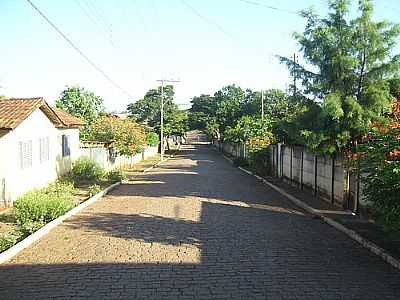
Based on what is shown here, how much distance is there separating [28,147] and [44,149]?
2499mm

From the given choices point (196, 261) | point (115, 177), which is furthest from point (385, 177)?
point (115, 177)

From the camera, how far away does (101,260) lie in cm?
755

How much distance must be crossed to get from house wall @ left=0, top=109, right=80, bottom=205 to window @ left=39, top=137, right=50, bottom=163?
175 millimetres

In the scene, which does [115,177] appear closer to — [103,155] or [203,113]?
[103,155]

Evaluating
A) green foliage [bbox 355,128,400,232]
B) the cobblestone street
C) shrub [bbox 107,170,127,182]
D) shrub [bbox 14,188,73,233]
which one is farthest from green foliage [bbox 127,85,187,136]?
green foliage [bbox 355,128,400,232]

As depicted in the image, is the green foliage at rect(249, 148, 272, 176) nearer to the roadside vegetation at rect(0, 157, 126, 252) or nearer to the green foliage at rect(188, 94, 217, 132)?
the roadside vegetation at rect(0, 157, 126, 252)


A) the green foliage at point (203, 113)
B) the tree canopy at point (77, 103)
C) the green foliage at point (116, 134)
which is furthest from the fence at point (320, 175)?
the green foliage at point (203, 113)

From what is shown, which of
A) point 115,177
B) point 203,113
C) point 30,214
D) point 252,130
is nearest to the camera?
point 30,214

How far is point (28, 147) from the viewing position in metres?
16.7

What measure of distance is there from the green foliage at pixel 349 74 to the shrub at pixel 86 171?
1237cm

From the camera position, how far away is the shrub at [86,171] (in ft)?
74.7

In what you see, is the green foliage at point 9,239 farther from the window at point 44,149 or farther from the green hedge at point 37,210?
the window at point 44,149

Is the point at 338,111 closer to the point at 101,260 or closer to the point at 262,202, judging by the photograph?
the point at 262,202

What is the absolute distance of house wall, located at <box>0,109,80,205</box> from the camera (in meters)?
14.1
